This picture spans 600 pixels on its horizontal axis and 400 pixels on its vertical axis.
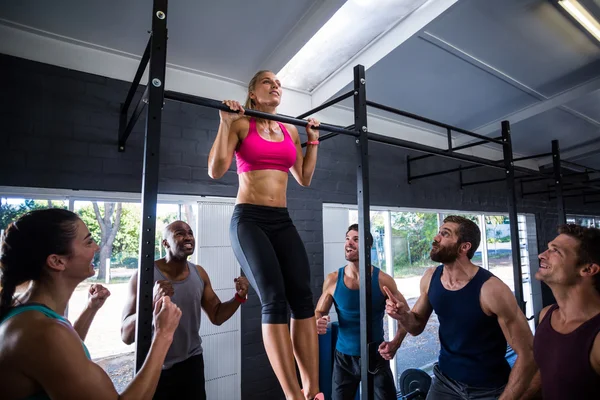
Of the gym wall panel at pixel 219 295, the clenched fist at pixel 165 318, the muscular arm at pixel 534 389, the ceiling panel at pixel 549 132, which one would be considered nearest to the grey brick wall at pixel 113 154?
the gym wall panel at pixel 219 295

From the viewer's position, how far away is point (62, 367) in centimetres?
102

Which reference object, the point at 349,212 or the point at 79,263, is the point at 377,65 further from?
the point at 79,263

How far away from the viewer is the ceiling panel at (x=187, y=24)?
7.79ft

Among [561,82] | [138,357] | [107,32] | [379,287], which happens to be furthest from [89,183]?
[561,82]

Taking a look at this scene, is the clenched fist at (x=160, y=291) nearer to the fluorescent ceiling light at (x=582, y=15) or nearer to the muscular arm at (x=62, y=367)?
the muscular arm at (x=62, y=367)

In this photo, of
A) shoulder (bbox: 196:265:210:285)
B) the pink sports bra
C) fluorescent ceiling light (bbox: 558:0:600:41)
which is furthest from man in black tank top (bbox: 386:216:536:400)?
fluorescent ceiling light (bbox: 558:0:600:41)

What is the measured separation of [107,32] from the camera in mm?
2590

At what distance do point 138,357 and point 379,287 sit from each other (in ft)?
7.41

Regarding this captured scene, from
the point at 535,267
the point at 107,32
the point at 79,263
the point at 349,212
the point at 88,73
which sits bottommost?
the point at 535,267

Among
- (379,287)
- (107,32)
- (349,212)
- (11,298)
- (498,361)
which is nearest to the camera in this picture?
(11,298)

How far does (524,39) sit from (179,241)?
12.8ft

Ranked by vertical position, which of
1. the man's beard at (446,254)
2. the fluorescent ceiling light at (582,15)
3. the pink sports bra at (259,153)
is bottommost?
the man's beard at (446,254)

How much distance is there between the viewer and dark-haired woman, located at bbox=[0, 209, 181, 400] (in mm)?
1004

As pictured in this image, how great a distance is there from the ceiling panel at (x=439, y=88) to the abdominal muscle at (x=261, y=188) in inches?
90.1
